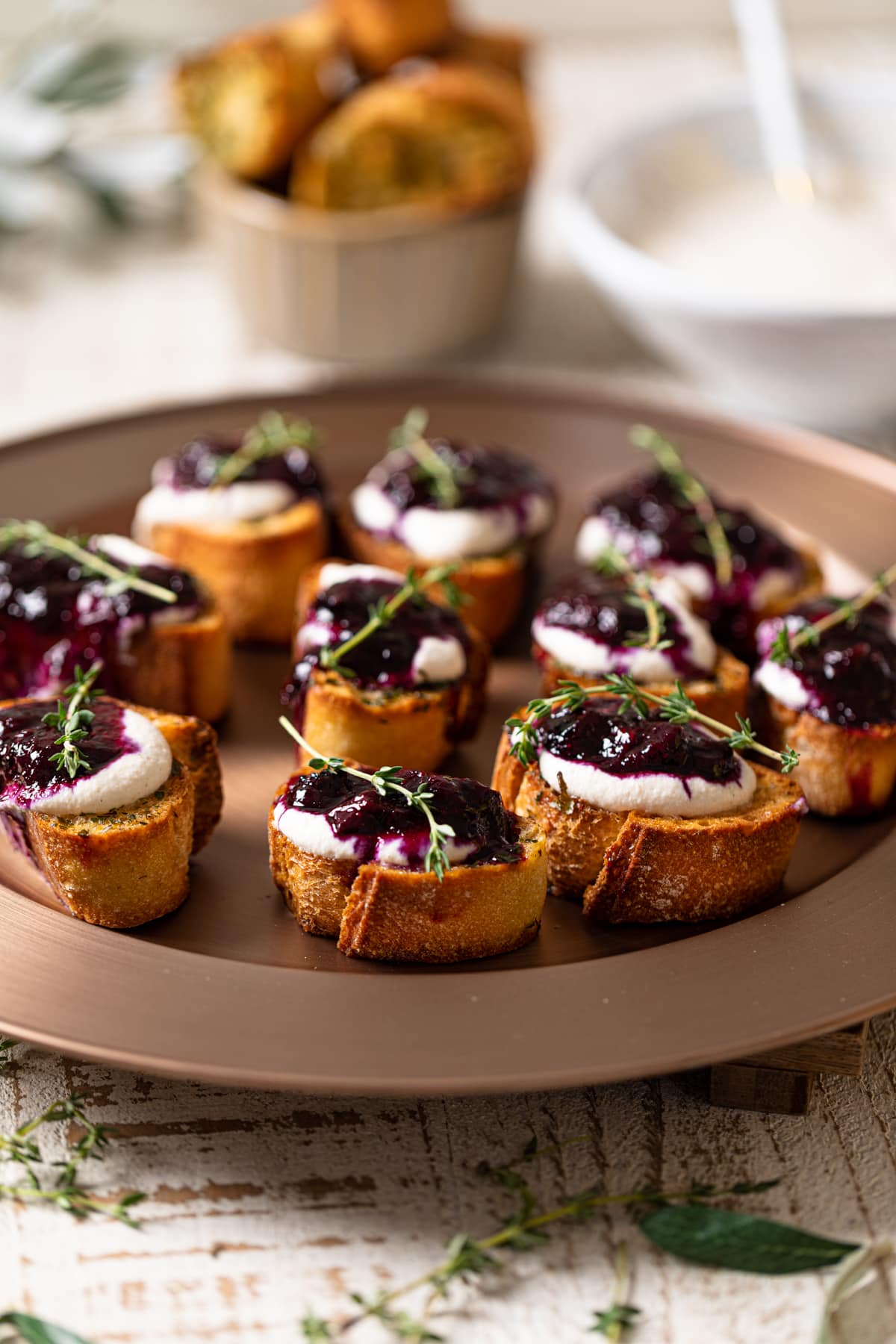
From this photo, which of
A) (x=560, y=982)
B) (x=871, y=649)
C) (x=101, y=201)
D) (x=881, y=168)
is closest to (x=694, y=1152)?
(x=560, y=982)

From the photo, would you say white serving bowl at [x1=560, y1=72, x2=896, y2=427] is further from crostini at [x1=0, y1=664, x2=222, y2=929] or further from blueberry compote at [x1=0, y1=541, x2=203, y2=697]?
crostini at [x1=0, y1=664, x2=222, y2=929]

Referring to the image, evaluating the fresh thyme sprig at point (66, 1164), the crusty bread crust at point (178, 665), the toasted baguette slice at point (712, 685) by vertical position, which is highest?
the toasted baguette slice at point (712, 685)

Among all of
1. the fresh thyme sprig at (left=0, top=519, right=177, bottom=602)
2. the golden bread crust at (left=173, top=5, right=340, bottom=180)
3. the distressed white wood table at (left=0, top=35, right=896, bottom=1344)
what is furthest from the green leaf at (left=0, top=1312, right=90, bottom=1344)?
the golden bread crust at (left=173, top=5, right=340, bottom=180)

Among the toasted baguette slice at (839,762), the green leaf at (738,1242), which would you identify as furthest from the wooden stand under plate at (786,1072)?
the toasted baguette slice at (839,762)

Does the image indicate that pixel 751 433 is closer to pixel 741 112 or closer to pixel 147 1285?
pixel 741 112

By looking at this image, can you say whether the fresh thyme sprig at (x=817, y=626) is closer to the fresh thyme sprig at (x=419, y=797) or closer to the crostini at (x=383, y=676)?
the crostini at (x=383, y=676)

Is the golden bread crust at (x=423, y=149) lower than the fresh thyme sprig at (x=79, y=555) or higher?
higher
